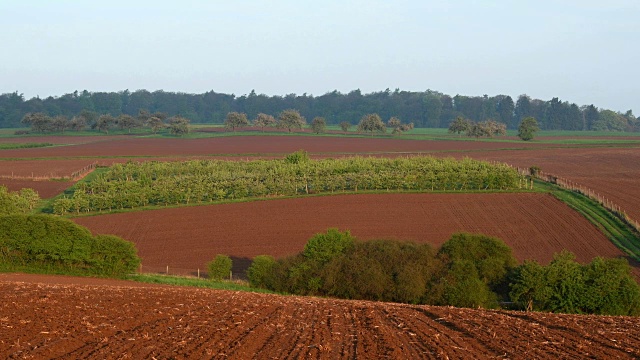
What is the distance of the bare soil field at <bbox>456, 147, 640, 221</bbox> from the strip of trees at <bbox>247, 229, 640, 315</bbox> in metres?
19.4

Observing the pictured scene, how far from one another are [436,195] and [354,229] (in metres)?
11.9

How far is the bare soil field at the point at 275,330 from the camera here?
12984 mm

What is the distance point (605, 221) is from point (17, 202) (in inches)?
1450

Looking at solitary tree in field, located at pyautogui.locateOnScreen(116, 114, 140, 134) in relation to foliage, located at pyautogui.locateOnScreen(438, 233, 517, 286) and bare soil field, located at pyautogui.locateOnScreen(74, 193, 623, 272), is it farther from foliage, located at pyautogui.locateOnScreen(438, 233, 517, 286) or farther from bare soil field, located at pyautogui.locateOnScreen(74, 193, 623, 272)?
foliage, located at pyautogui.locateOnScreen(438, 233, 517, 286)

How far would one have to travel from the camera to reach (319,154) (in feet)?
292

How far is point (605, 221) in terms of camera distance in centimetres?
4300

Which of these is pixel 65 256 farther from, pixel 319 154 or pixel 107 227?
pixel 319 154

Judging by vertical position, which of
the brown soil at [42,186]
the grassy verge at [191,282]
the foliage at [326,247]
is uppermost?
the foliage at [326,247]

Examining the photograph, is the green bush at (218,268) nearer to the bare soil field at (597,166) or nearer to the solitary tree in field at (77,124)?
the bare soil field at (597,166)

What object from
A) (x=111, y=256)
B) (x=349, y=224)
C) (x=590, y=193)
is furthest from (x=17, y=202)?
(x=590, y=193)

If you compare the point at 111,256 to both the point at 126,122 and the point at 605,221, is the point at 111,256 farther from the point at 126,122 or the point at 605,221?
the point at 126,122

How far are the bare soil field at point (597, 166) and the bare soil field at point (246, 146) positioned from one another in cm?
1166

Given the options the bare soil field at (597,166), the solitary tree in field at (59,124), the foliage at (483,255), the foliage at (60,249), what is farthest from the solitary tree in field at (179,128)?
the foliage at (483,255)

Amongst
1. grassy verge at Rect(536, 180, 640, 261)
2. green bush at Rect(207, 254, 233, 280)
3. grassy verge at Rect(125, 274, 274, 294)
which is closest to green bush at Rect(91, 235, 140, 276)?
grassy verge at Rect(125, 274, 274, 294)
